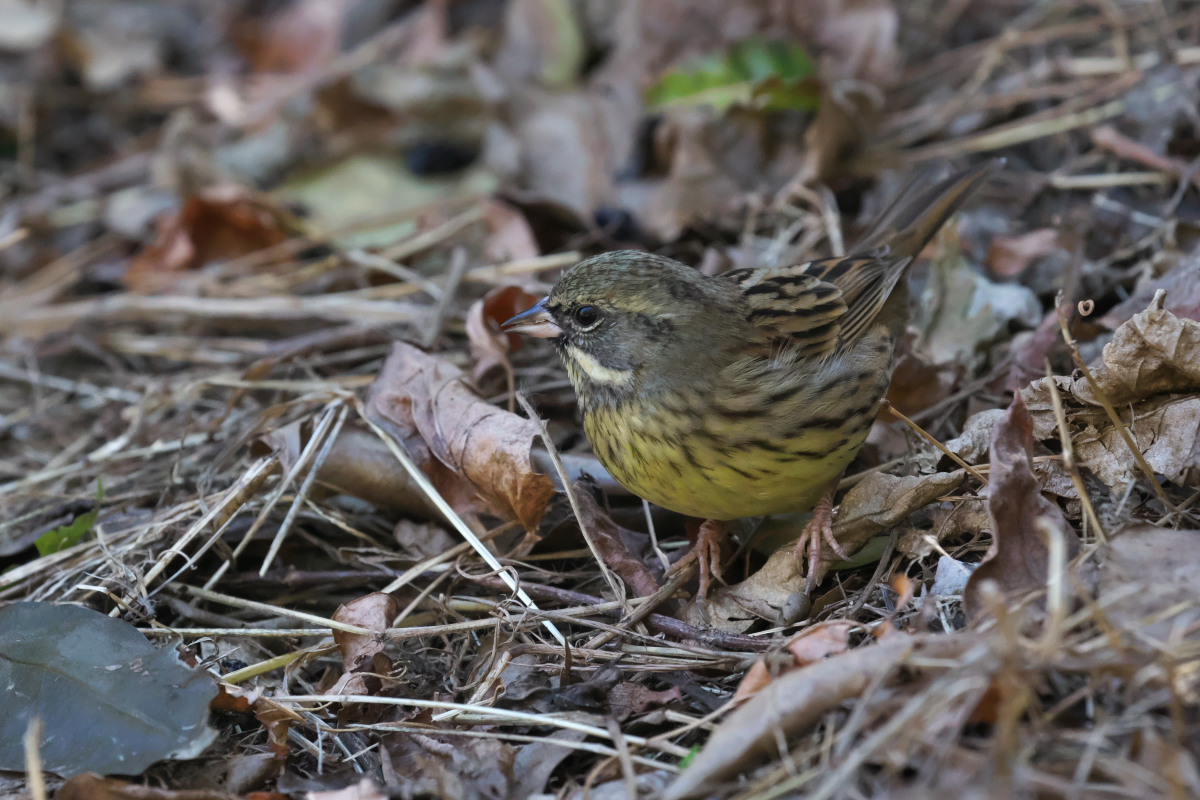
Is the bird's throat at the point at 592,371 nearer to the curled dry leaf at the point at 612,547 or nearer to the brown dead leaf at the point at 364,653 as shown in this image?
the curled dry leaf at the point at 612,547

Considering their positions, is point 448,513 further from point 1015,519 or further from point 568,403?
point 1015,519

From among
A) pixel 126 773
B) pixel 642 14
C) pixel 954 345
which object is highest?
pixel 642 14


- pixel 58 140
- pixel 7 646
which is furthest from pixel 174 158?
pixel 7 646

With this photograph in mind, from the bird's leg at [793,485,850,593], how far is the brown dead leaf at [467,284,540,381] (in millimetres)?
1456

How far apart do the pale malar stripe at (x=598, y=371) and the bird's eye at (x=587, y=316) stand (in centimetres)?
10

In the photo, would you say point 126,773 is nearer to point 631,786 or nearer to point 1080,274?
point 631,786

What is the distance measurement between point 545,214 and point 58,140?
4.17m

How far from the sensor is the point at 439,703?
3.13 metres

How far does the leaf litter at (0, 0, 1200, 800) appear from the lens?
2705 millimetres

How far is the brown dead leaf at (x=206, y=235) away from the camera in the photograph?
6152 mm

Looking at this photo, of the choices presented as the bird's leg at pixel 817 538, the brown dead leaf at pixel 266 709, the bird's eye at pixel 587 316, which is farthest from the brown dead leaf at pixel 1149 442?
the brown dead leaf at pixel 266 709

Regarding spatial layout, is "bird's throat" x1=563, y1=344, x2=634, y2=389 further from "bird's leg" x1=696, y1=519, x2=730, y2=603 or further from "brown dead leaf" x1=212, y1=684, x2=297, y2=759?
"brown dead leaf" x1=212, y1=684, x2=297, y2=759

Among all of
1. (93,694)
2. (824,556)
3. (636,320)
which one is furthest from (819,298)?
(93,694)

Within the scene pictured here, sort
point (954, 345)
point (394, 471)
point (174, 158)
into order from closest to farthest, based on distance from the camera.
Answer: point (394, 471)
point (954, 345)
point (174, 158)
